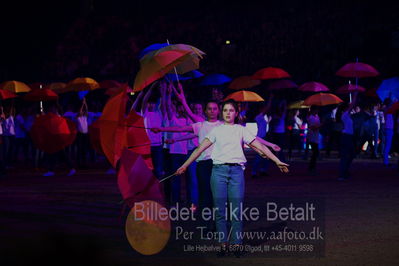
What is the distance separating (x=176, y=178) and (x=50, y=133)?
546 cm

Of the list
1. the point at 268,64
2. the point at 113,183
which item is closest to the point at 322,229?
the point at 113,183

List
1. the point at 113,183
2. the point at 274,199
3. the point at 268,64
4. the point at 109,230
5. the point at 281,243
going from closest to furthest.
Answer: the point at 281,243 → the point at 109,230 → the point at 274,199 → the point at 113,183 → the point at 268,64

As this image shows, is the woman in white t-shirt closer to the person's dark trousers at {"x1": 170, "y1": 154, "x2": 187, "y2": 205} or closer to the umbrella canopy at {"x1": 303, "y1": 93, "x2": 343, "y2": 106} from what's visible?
the person's dark trousers at {"x1": 170, "y1": 154, "x2": 187, "y2": 205}

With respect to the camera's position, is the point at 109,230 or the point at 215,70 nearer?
the point at 109,230

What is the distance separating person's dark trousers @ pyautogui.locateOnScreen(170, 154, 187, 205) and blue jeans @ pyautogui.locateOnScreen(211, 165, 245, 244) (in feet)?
13.1

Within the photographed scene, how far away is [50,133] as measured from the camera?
17.3 metres

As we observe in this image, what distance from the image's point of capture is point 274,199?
14258 mm

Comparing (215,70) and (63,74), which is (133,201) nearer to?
(215,70)

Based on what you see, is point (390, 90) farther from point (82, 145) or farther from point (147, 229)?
point (147, 229)

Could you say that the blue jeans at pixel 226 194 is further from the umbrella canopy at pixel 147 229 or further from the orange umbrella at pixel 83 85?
the orange umbrella at pixel 83 85

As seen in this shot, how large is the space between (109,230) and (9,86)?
16666 millimetres

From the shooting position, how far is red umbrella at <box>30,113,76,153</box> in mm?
17203

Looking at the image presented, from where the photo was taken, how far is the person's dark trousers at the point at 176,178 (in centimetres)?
1257

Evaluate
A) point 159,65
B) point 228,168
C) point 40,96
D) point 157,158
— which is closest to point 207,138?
point 228,168
